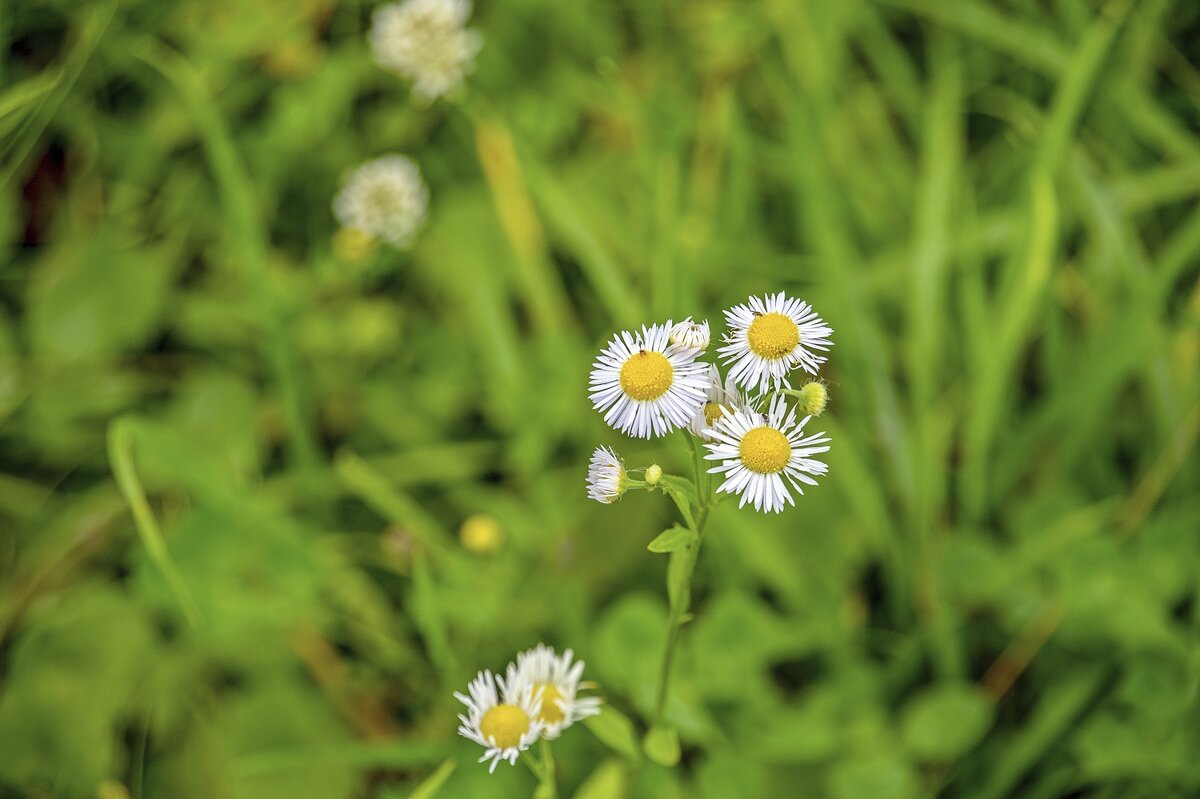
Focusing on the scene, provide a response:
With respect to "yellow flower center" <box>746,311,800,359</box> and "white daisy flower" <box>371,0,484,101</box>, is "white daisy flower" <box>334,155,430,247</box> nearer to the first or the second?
"white daisy flower" <box>371,0,484,101</box>

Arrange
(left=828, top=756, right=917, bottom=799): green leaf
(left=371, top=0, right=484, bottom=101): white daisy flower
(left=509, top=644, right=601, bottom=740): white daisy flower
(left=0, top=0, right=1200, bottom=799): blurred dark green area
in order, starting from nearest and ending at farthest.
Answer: (left=509, top=644, right=601, bottom=740): white daisy flower < (left=828, top=756, right=917, bottom=799): green leaf < (left=0, top=0, right=1200, bottom=799): blurred dark green area < (left=371, top=0, right=484, bottom=101): white daisy flower

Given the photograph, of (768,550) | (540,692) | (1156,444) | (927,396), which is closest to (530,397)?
(768,550)

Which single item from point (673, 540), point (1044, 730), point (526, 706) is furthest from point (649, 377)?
point (1044, 730)

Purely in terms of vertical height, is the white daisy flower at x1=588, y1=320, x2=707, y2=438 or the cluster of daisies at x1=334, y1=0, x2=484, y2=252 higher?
the cluster of daisies at x1=334, y1=0, x2=484, y2=252

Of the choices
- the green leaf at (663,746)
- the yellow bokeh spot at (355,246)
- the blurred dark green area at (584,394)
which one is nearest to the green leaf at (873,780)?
the blurred dark green area at (584,394)

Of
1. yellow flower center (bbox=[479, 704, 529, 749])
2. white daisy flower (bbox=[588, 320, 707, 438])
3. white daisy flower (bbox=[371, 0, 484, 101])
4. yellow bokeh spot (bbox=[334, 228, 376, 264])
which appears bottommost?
yellow flower center (bbox=[479, 704, 529, 749])

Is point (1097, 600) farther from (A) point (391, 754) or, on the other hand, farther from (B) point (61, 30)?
(B) point (61, 30)

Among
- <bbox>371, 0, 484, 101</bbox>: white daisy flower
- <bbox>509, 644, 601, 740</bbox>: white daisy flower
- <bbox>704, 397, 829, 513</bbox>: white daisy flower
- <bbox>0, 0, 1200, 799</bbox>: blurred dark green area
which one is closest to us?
<bbox>704, 397, 829, 513</bbox>: white daisy flower

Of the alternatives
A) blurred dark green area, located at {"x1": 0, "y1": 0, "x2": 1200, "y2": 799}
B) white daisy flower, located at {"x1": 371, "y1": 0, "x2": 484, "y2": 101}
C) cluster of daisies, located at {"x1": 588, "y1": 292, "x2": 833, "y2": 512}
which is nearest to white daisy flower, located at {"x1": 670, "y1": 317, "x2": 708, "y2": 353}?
cluster of daisies, located at {"x1": 588, "y1": 292, "x2": 833, "y2": 512}
